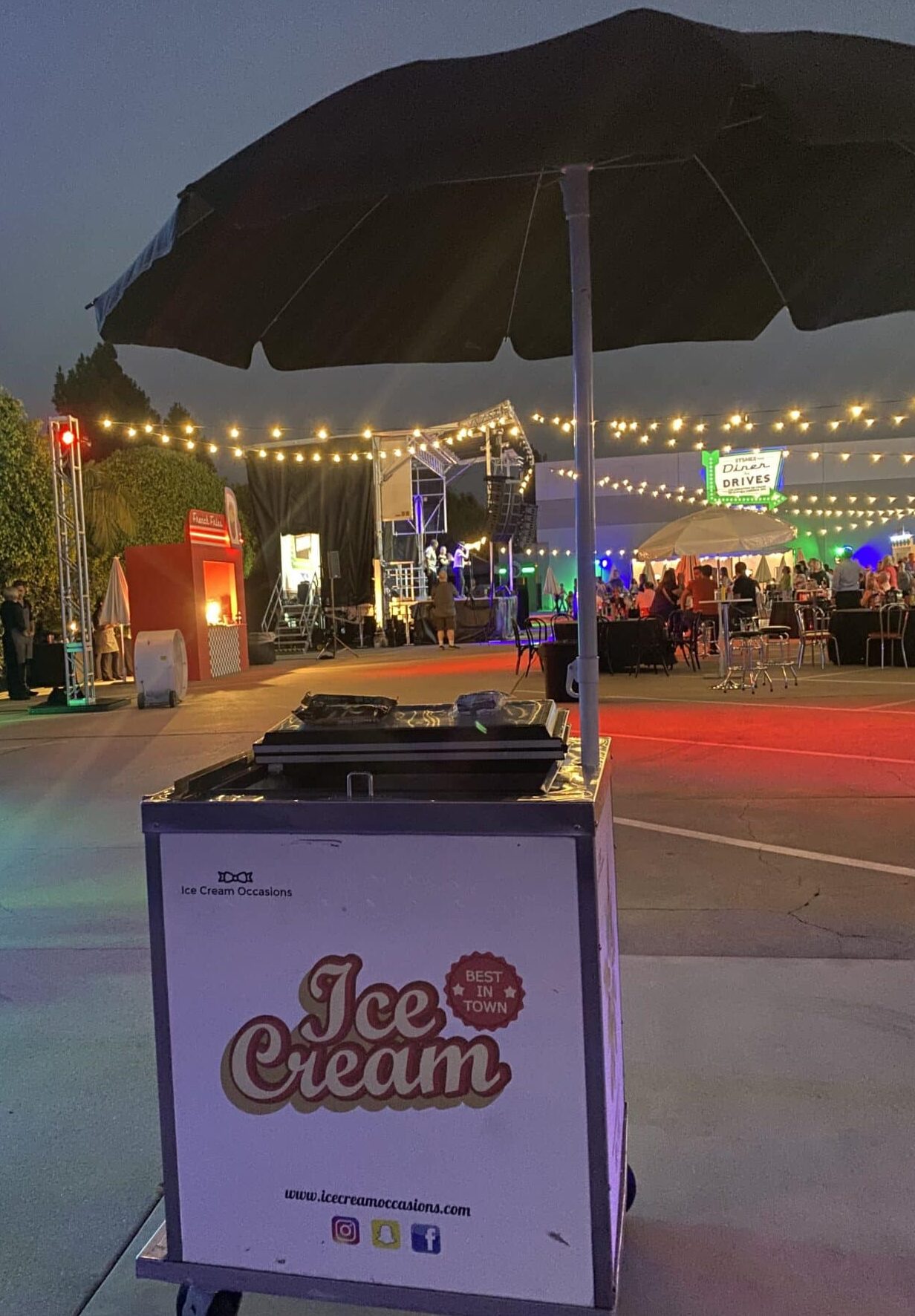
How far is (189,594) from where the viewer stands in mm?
17188

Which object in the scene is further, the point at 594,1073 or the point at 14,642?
the point at 14,642

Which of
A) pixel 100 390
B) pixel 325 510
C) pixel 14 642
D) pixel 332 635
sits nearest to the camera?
pixel 14 642

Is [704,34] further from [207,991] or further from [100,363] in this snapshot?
[100,363]

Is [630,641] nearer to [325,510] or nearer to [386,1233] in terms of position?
[386,1233]

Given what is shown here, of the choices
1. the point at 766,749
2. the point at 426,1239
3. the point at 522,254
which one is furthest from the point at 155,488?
the point at 426,1239

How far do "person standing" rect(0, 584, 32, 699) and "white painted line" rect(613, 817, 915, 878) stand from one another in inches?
466

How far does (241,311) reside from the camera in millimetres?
2656

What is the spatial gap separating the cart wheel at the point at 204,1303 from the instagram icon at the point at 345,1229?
24cm

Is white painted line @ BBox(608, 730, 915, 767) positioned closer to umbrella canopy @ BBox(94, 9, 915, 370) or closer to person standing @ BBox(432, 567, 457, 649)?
umbrella canopy @ BBox(94, 9, 915, 370)

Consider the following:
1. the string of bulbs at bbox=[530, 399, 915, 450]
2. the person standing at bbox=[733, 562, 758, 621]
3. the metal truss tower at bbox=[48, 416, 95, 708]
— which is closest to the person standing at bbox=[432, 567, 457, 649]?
the string of bulbs at bbox=[530, 399, 915, 450]

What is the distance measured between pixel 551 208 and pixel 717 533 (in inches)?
492

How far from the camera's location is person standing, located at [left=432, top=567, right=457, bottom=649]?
72.3 feet

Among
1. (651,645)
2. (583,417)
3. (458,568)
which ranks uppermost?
(458,568)

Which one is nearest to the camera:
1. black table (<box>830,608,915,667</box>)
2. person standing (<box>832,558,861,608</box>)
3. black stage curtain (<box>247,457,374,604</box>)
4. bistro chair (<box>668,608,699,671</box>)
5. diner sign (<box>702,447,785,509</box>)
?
black table (<box>830,608,915,667</box>)
